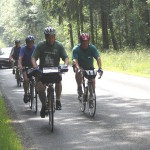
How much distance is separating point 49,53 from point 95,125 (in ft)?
6.25

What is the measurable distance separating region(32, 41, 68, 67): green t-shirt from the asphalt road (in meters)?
1.43

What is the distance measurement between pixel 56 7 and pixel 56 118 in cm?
3380

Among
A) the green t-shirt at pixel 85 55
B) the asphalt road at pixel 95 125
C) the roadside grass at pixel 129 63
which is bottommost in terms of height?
the asphalt road at pixel 95 125

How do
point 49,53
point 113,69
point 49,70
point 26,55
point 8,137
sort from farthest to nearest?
1. point 113,69
2. point 26,55
3. point 49,53
4. point 49,70
5. point 8,137

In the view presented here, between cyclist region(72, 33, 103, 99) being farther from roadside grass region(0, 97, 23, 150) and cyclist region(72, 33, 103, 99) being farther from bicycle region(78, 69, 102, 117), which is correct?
roadside grass region(0, 97, 23, 150)

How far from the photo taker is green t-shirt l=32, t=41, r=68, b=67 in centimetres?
882

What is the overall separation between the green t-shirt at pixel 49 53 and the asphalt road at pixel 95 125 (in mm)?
1428

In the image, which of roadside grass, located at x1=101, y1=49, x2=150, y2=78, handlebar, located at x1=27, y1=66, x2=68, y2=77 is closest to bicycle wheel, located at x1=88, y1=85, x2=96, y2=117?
handlebar, located at x1=27, y1=66, x2=68, y2=77

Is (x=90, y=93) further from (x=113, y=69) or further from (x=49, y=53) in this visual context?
(x=113, y=69)

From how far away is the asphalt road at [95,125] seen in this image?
23.3 feet

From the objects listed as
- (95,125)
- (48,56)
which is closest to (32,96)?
(48,56)

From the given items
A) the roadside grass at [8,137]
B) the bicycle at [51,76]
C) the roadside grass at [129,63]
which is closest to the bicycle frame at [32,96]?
the roadside grass at [8,137]

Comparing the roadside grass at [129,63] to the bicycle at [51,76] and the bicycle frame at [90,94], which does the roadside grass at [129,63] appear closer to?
the bicycle frame at [90,94]

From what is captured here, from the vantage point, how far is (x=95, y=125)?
876cm
